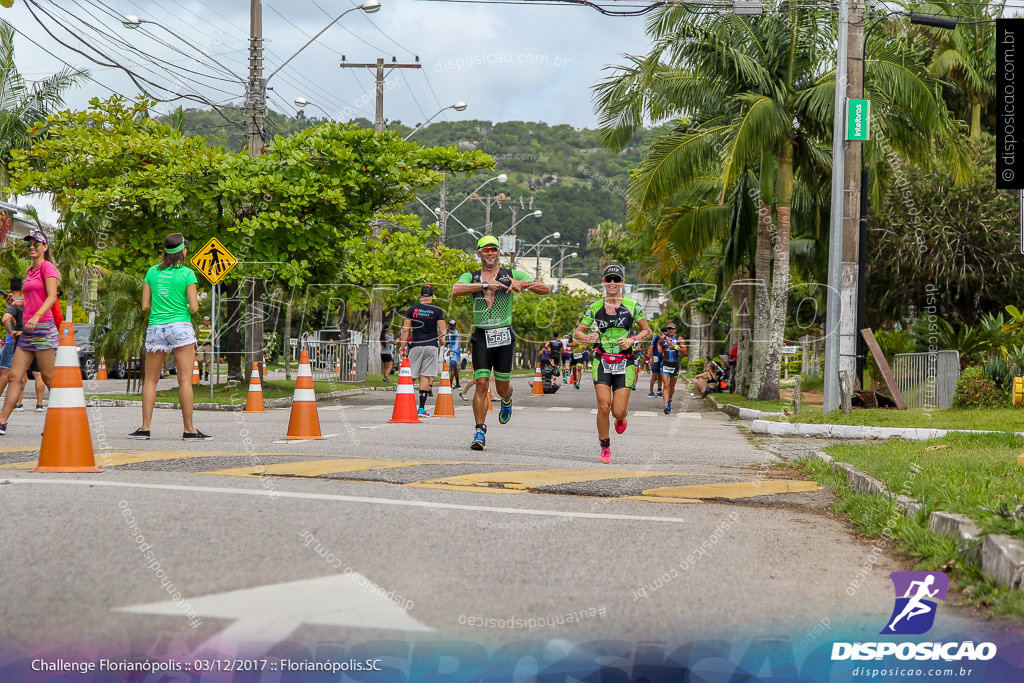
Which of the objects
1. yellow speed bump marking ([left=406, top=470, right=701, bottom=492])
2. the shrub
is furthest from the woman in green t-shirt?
the shrub

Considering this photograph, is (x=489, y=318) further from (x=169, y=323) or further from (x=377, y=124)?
(x=377, y=124)

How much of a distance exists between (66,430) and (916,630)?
556 cm

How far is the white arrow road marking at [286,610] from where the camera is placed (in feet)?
11.7

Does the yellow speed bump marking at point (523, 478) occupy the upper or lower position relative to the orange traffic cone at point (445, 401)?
lower

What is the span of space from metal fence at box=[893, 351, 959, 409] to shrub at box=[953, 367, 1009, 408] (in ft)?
1.85

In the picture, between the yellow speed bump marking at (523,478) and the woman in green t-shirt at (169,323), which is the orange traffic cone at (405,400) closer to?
the woman in green t-shirt at (169,323)

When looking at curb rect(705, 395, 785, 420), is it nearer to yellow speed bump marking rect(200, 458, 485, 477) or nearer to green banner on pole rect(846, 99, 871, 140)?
green banner on pole rect(846, 99, 871, 140)

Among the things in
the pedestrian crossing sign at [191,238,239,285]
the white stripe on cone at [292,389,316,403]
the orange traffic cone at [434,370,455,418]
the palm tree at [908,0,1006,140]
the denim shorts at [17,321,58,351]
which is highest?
the palm tree at [908,0,1006,140]

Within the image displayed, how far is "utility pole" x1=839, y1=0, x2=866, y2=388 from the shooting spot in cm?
1647

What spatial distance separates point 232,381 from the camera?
24.5m

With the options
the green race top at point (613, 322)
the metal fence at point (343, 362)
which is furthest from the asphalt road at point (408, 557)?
the metal fence at point (343, 362)

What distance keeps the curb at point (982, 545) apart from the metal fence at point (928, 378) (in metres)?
11.5

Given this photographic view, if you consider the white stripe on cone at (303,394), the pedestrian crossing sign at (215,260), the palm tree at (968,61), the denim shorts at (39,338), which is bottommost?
the white stripe on cone at (303,394)

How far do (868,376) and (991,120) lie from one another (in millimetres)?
20999
